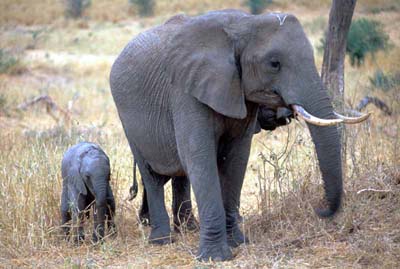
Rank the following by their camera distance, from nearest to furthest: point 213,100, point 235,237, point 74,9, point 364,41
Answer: point 213,100
point 235,237
point 364,41
point 74,9

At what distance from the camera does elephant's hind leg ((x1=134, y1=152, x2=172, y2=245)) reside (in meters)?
6.84

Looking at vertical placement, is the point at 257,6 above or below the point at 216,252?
above

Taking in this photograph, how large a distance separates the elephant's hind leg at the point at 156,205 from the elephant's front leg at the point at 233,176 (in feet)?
→ 2.19

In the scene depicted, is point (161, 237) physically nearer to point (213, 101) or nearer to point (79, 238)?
point (79, 238)

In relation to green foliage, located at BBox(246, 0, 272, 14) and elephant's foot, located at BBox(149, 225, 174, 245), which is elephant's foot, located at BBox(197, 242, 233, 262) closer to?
elephant's foot, located at BBox(149, 225, 174, 245)

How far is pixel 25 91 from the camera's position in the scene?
1748 centimetres

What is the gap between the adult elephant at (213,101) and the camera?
17.7ft

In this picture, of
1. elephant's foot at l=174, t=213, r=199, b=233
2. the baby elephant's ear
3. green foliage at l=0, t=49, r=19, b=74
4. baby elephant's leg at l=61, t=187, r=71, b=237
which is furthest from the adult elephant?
green foliage at l=0, t=49, r=19, b=74

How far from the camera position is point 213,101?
5691 millimetres

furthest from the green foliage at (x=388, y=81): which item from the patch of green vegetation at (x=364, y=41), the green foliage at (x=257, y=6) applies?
the green foliage at (x=257, y=6)

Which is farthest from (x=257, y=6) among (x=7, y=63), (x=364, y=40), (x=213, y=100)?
(x=213, y=100)

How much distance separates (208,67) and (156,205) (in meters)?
1.72

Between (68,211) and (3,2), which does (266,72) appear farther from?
(3,2)

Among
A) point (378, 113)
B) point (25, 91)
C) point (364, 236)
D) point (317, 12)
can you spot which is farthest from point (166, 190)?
point (317, 12)
